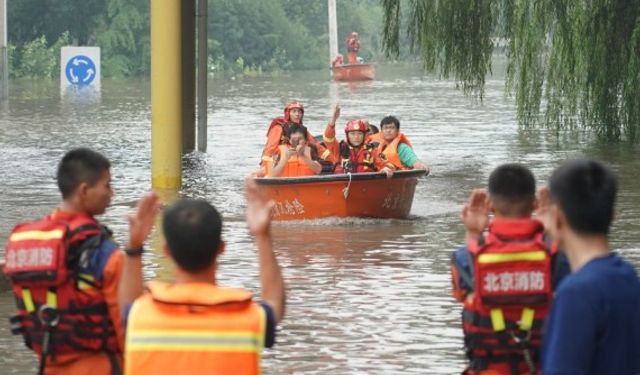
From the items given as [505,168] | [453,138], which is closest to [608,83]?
[453,138]

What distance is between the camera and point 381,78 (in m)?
79.6

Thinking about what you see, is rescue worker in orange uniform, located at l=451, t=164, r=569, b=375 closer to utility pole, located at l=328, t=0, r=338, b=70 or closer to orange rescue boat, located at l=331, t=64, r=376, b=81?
orange rescue boat, located at l=331, t=64, r=376, b=81

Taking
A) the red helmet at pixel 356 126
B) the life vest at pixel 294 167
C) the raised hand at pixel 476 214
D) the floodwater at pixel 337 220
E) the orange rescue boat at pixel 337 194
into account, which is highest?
the raised hand at pixel 476 214

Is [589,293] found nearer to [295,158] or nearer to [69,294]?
[69,294]

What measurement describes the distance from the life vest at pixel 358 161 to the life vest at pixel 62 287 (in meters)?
13.2

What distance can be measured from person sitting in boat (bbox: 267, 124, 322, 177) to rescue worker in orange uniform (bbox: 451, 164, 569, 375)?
1289 centimetres

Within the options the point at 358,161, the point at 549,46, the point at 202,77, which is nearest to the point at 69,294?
the point at 358,161

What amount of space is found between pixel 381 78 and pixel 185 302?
2955 inches

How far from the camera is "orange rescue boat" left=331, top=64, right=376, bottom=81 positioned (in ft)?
247

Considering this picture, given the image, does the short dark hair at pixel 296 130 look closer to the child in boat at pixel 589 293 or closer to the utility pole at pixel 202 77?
the utility pole at pixel 202 77

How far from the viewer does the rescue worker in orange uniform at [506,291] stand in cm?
580

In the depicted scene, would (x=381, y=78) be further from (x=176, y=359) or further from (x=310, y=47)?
(x=176, y=359)

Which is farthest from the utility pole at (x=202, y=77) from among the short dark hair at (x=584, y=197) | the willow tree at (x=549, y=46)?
the short dark hair at (x=584, y=197)

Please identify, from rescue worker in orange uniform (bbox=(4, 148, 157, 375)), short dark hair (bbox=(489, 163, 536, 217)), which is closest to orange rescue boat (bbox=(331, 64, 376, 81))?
short dark hair (bbox=(489, 163, 536, 217))
